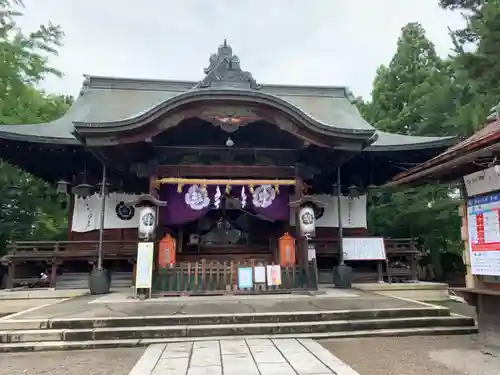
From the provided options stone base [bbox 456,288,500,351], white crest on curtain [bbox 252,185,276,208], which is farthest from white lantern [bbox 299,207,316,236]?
stone base [bbox 456,288,500,351]

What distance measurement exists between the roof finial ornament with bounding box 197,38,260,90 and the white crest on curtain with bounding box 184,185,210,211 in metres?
2.52

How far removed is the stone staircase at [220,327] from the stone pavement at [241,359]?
0.31 m

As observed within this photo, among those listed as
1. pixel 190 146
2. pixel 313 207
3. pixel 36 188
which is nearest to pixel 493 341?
pixel 313 207

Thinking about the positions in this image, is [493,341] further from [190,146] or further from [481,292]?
[190,146]

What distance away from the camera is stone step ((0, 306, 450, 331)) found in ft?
18.6

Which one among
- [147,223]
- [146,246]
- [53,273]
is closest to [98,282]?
[53,273]

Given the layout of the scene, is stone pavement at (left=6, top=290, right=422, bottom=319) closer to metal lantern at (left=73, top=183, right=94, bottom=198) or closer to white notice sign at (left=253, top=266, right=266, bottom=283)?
white notice sign at (left=253, top=266, right=266, bottom=283)

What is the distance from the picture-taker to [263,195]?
9.66 metres

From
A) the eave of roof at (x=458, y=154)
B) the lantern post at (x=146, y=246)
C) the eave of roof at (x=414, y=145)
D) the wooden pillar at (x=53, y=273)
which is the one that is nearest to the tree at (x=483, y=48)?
the eave of roof at (x=414, y=145)

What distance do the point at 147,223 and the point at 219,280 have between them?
2050mm

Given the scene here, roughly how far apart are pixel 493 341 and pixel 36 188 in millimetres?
14611

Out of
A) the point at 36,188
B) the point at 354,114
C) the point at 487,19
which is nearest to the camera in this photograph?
the point at 487,19

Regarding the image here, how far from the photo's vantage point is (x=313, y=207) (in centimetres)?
905

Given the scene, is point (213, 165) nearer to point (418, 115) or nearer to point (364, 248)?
point (364, 248)
